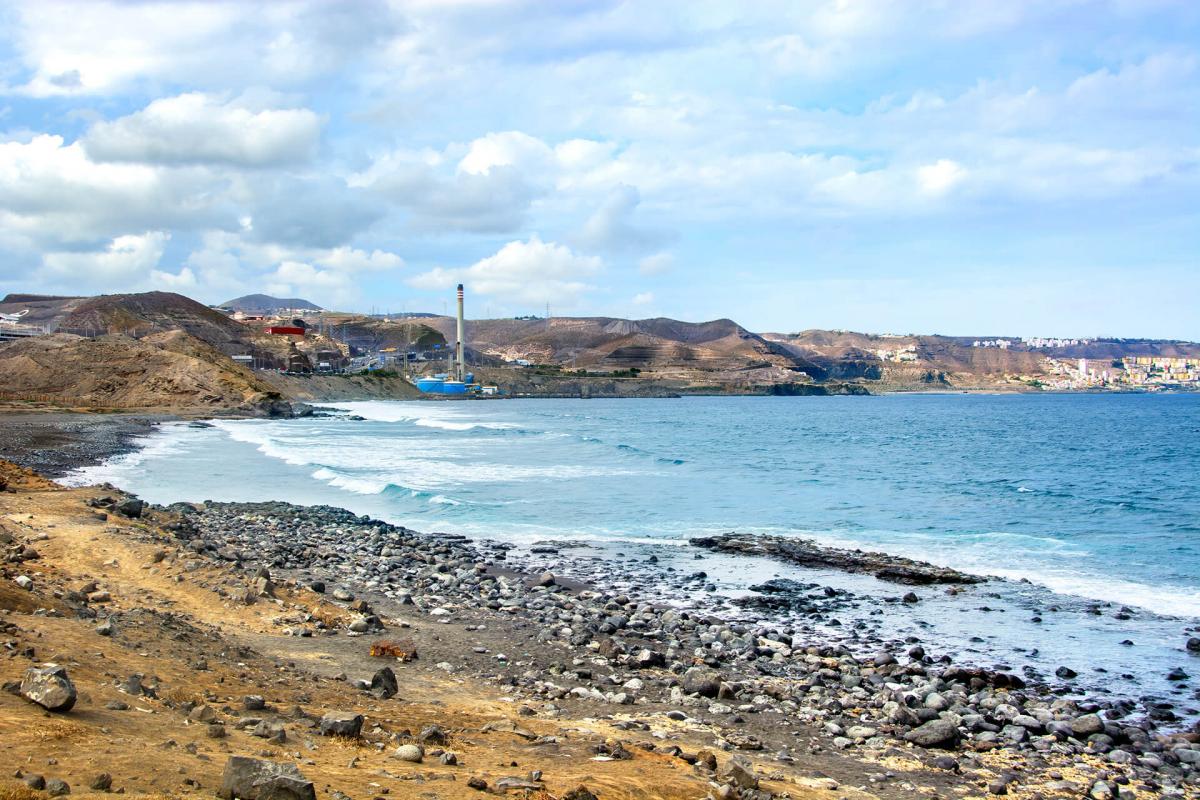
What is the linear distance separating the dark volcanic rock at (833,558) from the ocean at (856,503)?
0.79 meters

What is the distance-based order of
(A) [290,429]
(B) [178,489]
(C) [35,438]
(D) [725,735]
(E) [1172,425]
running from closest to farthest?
(D) [725,735] < (B) [178,489] < (C) [35,438] < (A) [290,429] < (E) [1172,425]

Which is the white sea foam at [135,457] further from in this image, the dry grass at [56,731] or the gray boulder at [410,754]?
the gray boulder at [410,754]

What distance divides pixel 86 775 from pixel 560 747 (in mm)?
4060

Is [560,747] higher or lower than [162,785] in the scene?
lower

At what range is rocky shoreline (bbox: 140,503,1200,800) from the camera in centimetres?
991

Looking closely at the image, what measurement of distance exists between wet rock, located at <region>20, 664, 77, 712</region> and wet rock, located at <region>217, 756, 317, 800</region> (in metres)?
1.81

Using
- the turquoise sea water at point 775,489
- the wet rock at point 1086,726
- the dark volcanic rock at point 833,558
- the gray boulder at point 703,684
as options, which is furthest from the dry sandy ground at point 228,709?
the turquoise sea water at point 775,489

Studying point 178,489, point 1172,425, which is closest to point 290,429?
point 178,489

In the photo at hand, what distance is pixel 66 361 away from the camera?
287 ft

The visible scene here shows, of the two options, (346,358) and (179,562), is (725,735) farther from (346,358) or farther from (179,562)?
(346,358)

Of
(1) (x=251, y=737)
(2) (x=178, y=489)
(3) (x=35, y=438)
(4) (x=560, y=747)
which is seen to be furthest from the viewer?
(3) (x=35, y=438)

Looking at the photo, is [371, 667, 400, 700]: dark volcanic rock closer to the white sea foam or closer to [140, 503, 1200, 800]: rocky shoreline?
[140, 503, 1200, 800]: rocky shoreline

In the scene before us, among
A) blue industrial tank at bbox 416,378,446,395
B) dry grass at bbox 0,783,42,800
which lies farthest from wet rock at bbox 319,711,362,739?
blue industrial tank at bbox 416,378,446,395

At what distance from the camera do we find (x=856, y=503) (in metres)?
34.2
